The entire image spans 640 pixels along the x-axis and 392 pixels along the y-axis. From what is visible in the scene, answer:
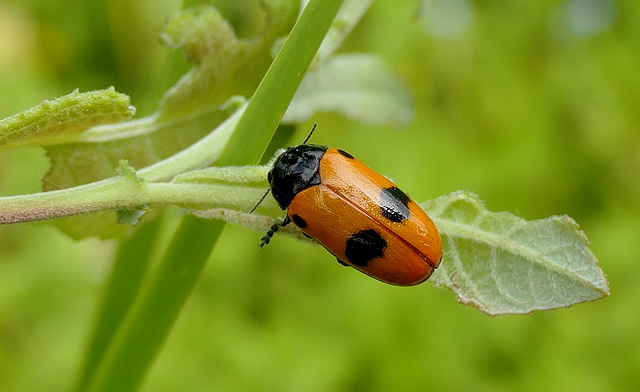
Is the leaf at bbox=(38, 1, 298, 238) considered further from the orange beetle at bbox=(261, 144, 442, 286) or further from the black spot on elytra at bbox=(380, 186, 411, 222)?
the black spot on elytra at bbox=(380, 186, 411, 222)

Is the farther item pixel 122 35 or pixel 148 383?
pixel 122 35

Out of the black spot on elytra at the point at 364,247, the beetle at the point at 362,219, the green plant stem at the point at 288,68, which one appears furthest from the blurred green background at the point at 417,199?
the green plant stem at the point at 288,68

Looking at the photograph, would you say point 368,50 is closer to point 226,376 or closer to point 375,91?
point 226,376

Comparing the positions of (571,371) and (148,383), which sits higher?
(571,371)

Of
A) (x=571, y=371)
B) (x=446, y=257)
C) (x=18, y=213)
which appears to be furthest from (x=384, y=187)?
(x=571, y=371)

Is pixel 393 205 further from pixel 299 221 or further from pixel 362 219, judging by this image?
pixel 299 221

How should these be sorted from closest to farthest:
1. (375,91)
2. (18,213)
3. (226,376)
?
1. (18,213)
2. (375,91)
3. (226,376)

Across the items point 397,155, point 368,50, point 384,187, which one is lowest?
point 384,187

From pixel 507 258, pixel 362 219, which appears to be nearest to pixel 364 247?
pixel 362 219
